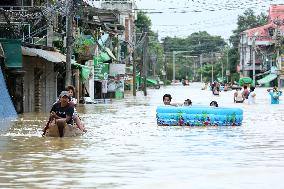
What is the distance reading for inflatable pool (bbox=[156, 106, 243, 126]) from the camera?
93.5 feet

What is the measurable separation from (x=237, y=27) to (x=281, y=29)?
134 feet

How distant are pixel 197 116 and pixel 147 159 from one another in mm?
11826

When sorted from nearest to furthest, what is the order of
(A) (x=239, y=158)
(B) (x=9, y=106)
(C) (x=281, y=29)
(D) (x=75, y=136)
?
(A) (x=239, y=158), (D) (x=75, y=136), (B) (x=9, y=106), (C) (x=281, y=29)

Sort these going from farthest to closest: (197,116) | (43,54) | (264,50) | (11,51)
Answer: (264,50)
(43,54)
(11,51)
(197,116)

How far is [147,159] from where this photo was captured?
16859mm

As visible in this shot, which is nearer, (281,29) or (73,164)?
(73,164)

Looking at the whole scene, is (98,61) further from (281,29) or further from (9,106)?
(281,29)

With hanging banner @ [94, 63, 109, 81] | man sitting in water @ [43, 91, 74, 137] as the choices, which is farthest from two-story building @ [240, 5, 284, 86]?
man sitting in water @ [43, 91, 74, 137]

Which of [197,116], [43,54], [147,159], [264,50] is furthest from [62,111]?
[264,50]

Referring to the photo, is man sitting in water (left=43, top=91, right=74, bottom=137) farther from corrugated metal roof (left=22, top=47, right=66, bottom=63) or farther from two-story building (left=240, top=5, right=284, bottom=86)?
two-story building (left=240, top=5, right=284, bottom=86)

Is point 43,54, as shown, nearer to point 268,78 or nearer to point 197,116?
point 197,116

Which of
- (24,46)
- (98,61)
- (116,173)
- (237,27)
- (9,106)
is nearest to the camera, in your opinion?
(116,173)

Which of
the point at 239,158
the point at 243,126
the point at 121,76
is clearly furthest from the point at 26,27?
the point at 121,76

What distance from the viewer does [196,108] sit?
93.6 feet
